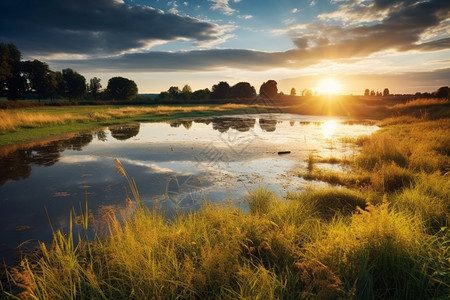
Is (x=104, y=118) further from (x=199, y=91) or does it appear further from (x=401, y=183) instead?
(x=199, y=91)

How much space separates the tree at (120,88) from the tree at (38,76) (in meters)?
33.2

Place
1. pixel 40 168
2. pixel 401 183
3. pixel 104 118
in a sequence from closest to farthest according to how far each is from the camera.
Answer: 1. pixel 401 183
2. pixel 40 168
3. pixel 104 118

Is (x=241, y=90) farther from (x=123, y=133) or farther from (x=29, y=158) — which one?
(x=29, y=158)

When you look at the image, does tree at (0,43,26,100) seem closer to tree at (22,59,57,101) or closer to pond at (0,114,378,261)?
tree at (22,59,57,101)

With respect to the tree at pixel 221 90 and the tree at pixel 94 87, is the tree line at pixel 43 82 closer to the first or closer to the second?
the tree at pixel 94 87

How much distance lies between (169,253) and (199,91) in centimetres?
12568

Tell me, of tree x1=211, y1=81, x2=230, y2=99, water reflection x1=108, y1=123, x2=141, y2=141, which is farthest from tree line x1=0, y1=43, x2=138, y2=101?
water reflection x1=108, y1=123, x2=141, y2=141

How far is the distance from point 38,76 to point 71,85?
22.7 meters

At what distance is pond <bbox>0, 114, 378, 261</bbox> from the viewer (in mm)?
6730

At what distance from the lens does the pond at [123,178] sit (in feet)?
22.1

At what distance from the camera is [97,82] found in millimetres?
114500

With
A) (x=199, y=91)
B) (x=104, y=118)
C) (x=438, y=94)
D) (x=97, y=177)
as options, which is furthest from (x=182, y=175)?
(x=199, y=91)

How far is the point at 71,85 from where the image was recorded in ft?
306

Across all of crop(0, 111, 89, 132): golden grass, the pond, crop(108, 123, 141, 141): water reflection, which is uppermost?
crop(0, 111, 89, 132): golden grass
